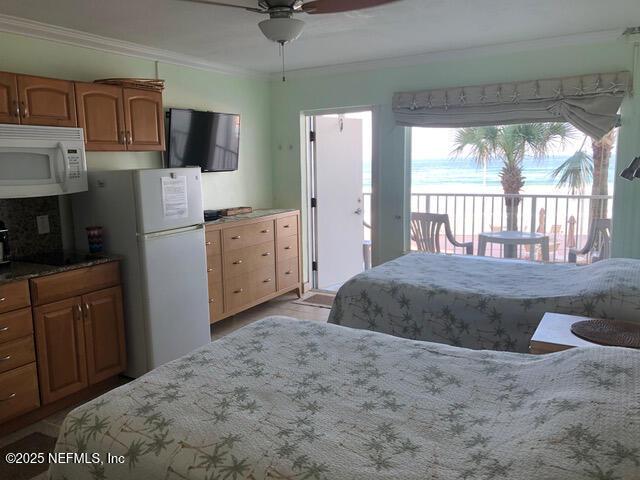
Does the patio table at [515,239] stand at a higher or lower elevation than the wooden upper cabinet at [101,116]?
lower

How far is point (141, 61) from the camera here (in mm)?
4074

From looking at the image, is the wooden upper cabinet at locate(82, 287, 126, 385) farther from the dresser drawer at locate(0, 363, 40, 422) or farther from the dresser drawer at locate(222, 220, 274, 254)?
the dresser drawer at locate(222, 220, 274, 254)

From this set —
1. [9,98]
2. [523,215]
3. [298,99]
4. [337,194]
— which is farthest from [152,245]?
[523,215]

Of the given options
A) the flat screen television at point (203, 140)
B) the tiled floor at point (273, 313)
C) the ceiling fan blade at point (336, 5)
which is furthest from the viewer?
the tiled floor at point (273, 313)

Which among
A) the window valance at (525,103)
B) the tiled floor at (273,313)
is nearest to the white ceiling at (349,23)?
the window valance at (525,103)

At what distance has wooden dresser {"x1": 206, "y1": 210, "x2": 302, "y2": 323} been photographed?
4.30 metres

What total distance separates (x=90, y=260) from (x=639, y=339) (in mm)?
3048

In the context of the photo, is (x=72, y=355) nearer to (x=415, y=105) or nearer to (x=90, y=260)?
(x=90, y=260)

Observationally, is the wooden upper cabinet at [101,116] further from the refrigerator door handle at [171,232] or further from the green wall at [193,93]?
the refrigerator door handle at [171,232]

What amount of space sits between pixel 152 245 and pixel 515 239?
3.31m

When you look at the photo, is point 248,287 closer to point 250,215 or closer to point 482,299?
point 250,215

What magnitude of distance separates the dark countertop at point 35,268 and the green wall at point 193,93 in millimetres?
860

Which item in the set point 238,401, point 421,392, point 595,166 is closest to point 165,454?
point 238,401

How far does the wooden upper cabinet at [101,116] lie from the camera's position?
3.31m
